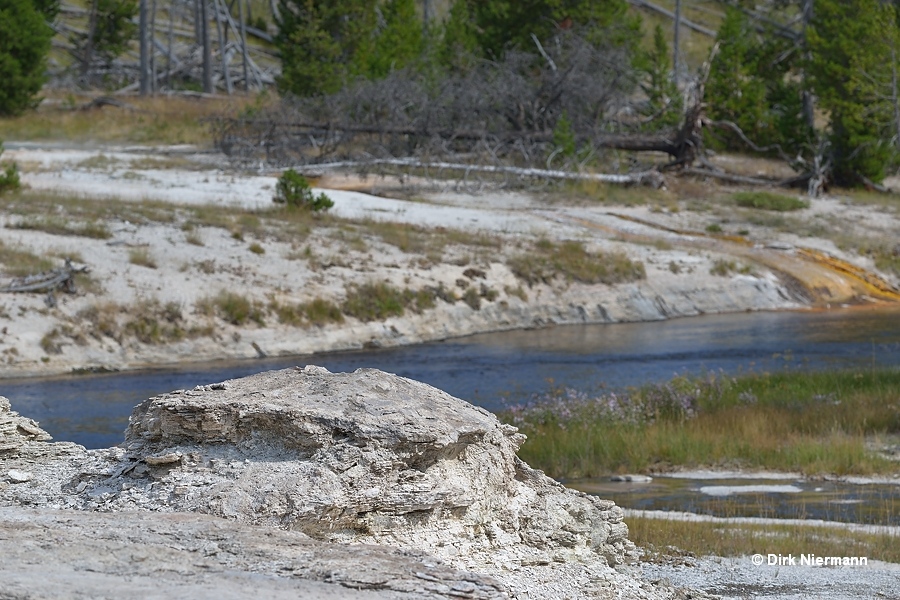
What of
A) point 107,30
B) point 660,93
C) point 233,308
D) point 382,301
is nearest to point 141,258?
point 233,308

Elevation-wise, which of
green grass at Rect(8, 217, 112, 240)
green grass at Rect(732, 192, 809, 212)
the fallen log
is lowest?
the fallen log

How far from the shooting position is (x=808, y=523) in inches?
413

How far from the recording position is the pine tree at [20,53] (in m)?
46.3

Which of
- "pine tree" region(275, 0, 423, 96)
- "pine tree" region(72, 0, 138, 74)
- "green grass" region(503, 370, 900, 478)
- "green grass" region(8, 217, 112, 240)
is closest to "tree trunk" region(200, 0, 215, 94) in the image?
"pine tree" region(72, 0, 138, 74)

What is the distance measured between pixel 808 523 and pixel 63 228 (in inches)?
717

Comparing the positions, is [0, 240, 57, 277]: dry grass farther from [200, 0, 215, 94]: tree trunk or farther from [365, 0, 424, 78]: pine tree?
[200, 0, 215, 94]: tree trunk

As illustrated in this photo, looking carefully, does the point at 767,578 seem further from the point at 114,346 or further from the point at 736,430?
the point at 114,346

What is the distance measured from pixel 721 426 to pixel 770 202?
75.7 feet

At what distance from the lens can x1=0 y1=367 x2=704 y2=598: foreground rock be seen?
18.7 ft

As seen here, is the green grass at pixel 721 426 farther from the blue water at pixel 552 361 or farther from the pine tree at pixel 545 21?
the pine tree at pixel 545 21

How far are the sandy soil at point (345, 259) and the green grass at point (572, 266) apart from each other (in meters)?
0.23

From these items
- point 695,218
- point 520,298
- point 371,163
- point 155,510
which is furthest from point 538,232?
point 155,510

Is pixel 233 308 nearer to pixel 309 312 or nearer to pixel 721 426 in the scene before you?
pixel 309 312

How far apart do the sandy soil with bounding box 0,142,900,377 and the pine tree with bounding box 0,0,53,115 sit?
362 inches
